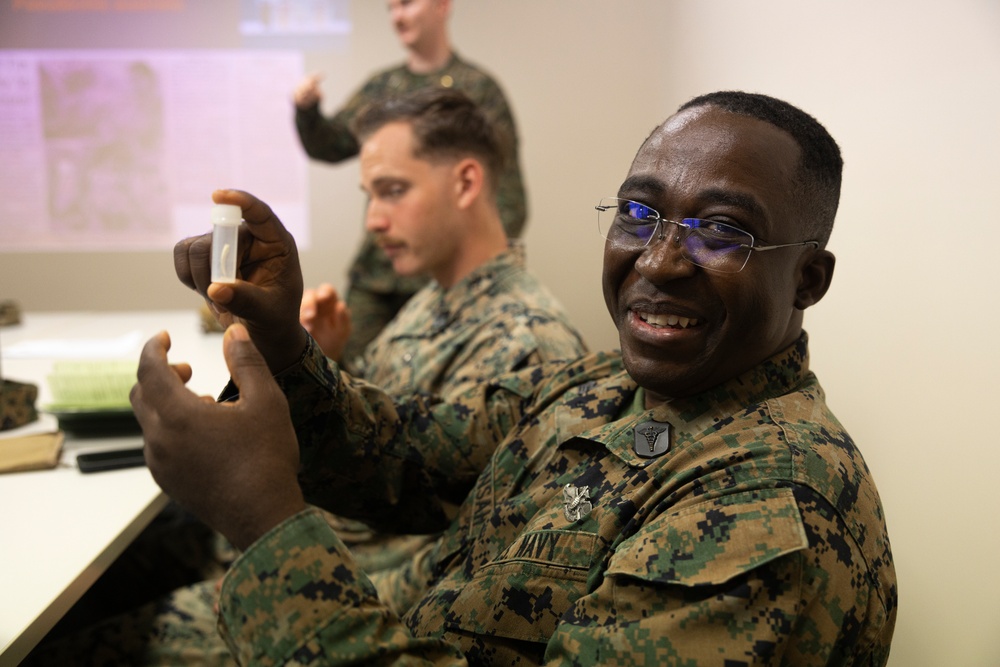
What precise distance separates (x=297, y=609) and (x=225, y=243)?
36cm

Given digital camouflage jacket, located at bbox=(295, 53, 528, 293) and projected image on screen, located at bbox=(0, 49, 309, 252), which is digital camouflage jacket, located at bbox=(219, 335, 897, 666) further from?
projected image on screen, located at bbox=(0, 49, 309, 252)

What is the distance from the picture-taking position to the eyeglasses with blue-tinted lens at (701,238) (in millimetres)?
802

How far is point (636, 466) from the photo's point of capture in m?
0.86

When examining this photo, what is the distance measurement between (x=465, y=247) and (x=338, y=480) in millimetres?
858

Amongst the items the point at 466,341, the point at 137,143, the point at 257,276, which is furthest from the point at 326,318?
the point at 137,143

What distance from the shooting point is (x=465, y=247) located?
1.86 m

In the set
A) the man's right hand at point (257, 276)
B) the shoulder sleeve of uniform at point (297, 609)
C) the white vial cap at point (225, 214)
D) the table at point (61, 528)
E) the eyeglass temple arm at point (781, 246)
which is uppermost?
the eyeglass temple arm at point (781, 246)

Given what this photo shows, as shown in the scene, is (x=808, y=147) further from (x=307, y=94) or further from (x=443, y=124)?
(x=307, y=94)

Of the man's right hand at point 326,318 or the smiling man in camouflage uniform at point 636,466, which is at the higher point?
the smiling man in camouflage uniform at point 636,466

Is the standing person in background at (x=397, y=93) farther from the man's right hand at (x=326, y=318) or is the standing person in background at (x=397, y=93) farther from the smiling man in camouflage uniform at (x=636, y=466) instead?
the smiling man in camouflage uniform at (x=636, y=466)

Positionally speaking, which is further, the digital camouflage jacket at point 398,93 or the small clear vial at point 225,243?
the digital camouflage jacket at point 398,93

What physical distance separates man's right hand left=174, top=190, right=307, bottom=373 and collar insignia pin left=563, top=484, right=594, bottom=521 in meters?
0.35

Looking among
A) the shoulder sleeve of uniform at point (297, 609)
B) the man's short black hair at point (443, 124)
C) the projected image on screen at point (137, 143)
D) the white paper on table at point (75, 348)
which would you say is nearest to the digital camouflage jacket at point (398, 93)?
the projected image on screen at point (137, 143)

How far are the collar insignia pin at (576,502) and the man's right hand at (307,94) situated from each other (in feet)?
7.53
